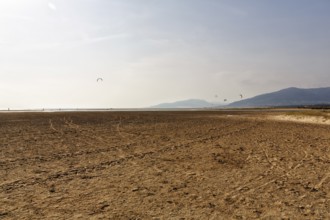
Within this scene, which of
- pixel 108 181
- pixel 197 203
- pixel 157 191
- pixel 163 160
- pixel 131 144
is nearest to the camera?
pixel 197 203

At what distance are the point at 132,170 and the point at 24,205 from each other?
5.10 meters

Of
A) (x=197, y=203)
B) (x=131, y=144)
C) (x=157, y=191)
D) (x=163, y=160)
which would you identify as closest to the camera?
(x=197, y=203)

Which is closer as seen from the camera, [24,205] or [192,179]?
[24,205]

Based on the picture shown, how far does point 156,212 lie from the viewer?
8.29 m

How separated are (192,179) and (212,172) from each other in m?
1.48

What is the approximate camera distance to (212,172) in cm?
1298

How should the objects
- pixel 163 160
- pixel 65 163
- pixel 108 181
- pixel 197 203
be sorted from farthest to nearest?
pixel 163 160 < pixel 65 163 < pixel 108 181 < pixel 197 203

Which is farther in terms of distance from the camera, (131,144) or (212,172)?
(131,144)

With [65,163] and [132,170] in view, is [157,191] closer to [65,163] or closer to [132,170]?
[132,170]

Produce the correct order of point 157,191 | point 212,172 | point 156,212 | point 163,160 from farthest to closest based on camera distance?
point 163,160 → point 212,172 → point 157,191 → point 156,212

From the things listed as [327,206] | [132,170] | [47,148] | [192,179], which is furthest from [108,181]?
[47,148]

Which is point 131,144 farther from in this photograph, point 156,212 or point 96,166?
point 156,212

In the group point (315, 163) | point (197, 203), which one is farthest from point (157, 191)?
point (315, 163)

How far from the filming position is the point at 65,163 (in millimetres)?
14328
